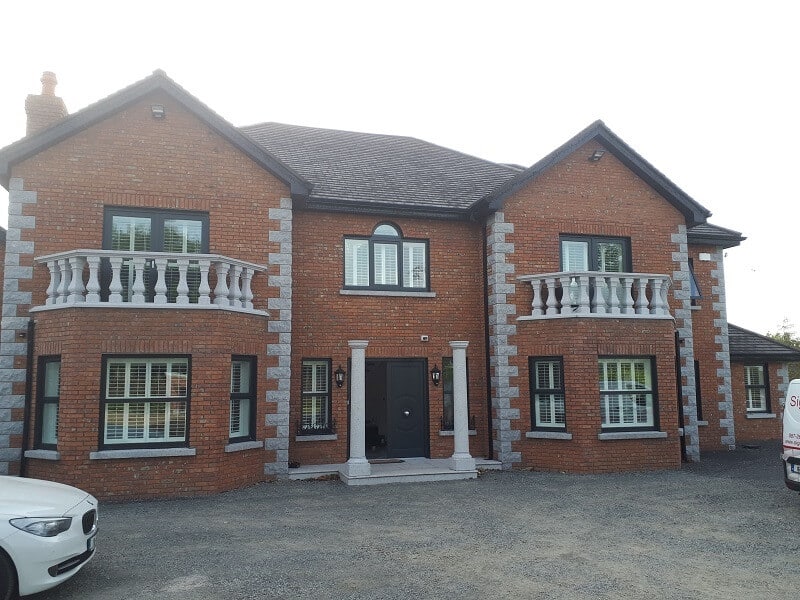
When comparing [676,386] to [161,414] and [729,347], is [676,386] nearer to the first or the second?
[729,347]

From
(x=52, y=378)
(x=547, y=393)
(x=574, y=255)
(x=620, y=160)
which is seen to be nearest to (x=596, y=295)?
(x=574, y=255)

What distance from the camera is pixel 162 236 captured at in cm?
1059

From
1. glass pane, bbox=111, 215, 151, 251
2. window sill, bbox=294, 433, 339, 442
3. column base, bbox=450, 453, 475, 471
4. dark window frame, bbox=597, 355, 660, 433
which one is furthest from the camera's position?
dark window frame, bbox=597, 355, 660, 433

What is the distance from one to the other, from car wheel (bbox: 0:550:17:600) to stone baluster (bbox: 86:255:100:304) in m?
5.20

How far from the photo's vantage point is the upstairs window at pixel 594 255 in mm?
12930

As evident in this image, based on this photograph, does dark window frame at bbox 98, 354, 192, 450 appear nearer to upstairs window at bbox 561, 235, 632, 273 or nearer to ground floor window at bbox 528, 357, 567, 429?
ground floor window at bbox 528, 357, 567, 429

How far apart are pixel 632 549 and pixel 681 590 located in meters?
1.28

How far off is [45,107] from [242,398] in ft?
21.8

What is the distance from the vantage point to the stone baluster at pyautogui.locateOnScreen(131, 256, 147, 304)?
9461 millimetres

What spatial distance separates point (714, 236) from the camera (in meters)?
15.2

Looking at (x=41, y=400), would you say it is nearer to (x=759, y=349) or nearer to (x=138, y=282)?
(x=138, y=282)

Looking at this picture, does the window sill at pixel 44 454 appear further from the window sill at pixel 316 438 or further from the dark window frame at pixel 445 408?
the dark window frame at pixel 445 408

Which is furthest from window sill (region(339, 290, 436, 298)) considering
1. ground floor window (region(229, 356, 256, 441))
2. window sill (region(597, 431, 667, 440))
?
window sill (region(597, 431, 667, 440))

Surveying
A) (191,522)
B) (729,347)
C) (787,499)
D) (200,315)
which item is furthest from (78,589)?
(729,347)
